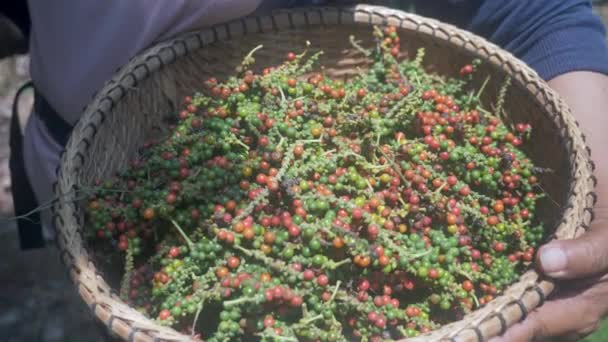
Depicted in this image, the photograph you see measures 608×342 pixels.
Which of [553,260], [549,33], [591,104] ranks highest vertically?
[549,33]

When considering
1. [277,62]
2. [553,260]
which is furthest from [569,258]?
[277,62]

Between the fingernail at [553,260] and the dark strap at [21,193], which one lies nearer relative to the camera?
the fingernail at [553,260]

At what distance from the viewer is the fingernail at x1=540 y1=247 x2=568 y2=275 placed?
1860mm

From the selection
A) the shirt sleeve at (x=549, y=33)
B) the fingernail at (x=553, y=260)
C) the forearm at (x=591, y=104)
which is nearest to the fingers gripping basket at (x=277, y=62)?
the fingernail at (x=553, y=260)

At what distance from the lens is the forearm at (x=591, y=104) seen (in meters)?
2.51

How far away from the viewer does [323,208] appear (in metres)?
2.09

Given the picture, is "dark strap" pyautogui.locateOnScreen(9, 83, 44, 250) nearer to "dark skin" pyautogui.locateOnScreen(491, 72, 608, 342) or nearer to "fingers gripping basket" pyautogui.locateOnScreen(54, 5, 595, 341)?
"fingers gripping basket" pyautogui.locateOnScreen(54, 5, 595, 341)

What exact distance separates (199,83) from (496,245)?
60.5 inches

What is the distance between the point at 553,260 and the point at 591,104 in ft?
3.52

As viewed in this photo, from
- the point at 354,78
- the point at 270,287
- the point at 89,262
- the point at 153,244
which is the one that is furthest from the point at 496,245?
the point at 89,262

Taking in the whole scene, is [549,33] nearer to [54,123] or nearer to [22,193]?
[54,123]

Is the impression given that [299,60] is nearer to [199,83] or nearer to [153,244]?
[199,83]

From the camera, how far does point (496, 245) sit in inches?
87.2

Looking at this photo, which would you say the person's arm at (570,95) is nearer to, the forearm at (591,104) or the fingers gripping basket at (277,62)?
the forearm at (591,104)
